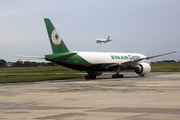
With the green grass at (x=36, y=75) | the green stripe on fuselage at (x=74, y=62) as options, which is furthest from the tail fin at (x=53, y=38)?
the green grass at (x=36, y=75)

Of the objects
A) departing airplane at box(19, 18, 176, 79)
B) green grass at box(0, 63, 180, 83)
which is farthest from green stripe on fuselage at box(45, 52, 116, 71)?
green grass at box(0, 63, 180, 83)

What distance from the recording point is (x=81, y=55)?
3388 centimetres

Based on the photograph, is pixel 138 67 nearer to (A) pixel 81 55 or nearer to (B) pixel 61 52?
(A) pixel 81 55

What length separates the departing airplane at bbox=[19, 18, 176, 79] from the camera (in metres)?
31.7

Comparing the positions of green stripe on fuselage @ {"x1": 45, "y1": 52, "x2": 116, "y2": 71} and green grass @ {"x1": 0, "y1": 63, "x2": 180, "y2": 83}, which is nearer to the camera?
→ green stripe on fuselage @ {"x1": 45, "y1": 52, "x2": 116, "y2": 71}

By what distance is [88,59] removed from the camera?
34.6m

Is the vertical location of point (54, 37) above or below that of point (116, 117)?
above

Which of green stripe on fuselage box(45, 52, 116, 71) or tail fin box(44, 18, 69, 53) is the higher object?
tail fin box(44, 18, 69, 53)

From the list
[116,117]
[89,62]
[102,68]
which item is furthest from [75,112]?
[102,68]

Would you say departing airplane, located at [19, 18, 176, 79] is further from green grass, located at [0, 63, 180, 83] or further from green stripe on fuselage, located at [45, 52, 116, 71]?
green grass, located at [0, 63, 180, 83]

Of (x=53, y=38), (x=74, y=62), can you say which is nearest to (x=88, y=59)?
(x=74, y=62)

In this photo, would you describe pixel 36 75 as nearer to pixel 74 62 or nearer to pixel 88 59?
pixel 88 59

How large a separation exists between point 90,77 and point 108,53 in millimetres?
4504

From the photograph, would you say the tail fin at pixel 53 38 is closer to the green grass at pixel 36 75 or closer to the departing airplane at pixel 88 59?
the departing airplane at pixel 88 59
